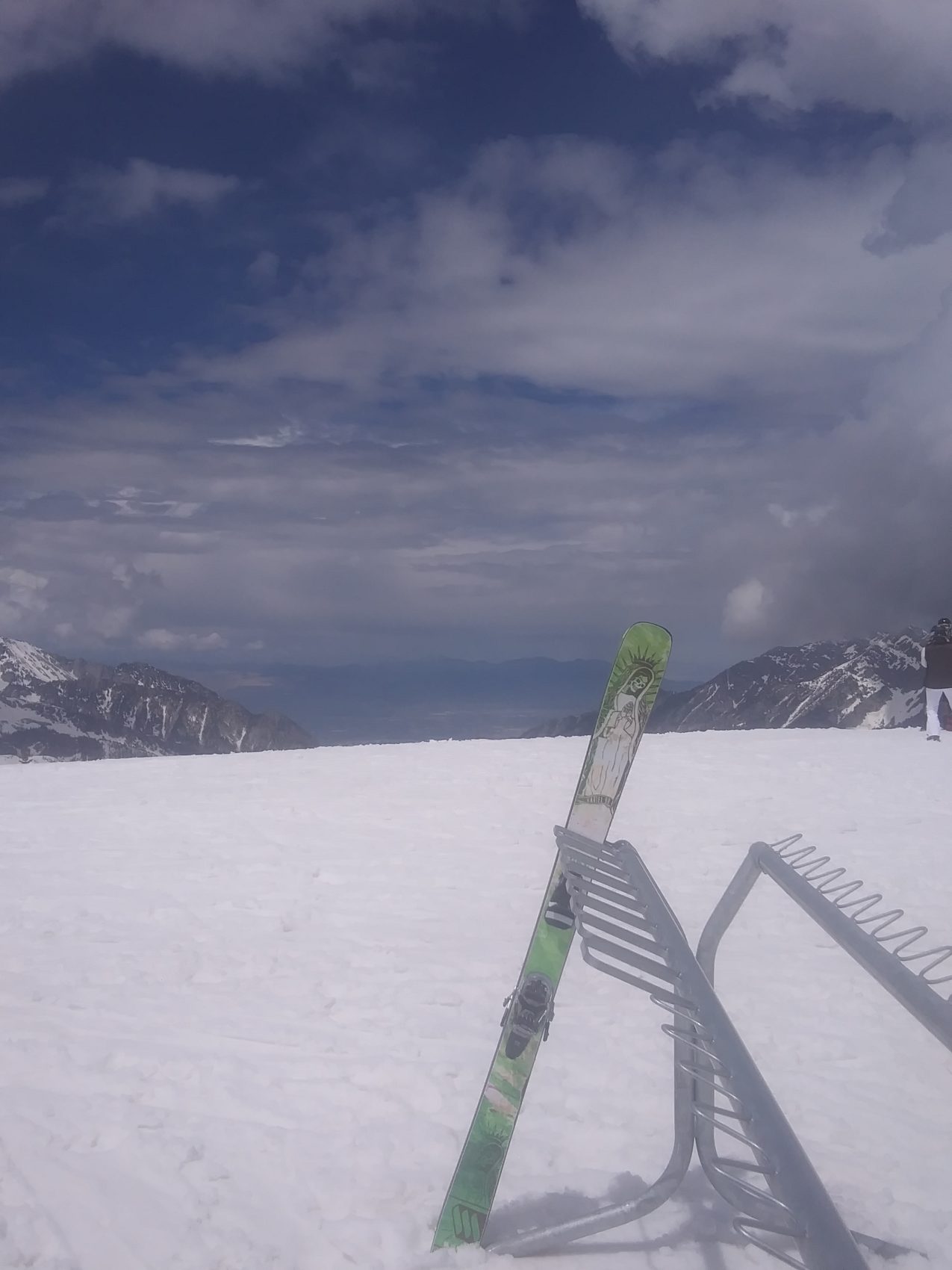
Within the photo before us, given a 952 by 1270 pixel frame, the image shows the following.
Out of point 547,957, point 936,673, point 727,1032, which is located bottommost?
point 547,957

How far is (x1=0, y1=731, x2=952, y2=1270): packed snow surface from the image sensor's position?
13.0 feet

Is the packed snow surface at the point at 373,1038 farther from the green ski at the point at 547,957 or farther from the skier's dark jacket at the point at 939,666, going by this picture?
the skier's dark jacket at the point at 939,666

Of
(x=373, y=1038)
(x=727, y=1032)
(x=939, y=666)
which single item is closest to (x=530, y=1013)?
(x=727, y=1032)

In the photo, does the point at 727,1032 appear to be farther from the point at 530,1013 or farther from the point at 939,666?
the point at 939,666

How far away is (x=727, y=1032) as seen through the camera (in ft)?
7.08

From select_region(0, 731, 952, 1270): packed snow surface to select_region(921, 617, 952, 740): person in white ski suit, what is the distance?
6405 mm

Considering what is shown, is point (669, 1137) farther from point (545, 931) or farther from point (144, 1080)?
point (144, 1080)

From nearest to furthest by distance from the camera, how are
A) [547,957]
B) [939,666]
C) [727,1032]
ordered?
[727,1032], [547,957], [939,666]

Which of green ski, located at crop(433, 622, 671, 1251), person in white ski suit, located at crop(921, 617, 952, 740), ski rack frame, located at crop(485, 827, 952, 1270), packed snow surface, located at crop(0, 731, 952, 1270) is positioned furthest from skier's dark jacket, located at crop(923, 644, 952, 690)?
green ski, located at crop(433, 622, 671, 1251)

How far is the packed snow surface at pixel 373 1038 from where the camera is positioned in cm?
395

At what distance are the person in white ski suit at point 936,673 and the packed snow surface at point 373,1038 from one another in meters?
6.40

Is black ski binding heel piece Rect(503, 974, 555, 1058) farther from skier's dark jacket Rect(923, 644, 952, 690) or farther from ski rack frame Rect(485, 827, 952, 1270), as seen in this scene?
skier's dark jacket Rect(923, 644, 952, 690)

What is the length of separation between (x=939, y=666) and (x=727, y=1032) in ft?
59.0

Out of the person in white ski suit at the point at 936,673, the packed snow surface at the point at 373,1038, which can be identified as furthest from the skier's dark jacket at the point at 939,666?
the packed snow surface at the point at 373,1038
